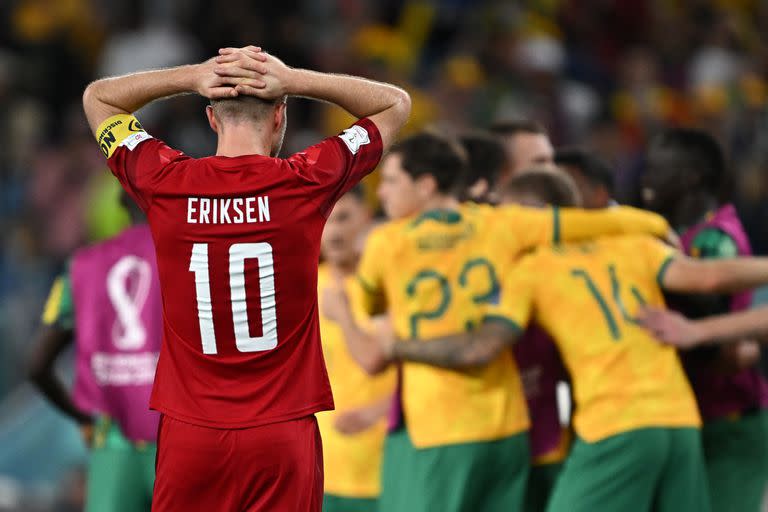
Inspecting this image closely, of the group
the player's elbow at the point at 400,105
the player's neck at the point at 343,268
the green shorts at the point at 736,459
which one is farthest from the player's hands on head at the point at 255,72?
the player's neck at the point at 343,268

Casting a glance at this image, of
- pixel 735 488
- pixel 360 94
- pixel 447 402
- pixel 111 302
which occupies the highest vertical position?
pixel 360 94

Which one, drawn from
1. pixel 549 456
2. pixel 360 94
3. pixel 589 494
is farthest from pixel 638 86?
pixel 360 94

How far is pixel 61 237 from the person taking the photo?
1181 cm

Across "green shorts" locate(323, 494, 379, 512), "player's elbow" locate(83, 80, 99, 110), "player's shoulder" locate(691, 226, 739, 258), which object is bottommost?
"green shorts" locate(323, 494, 379, 512)

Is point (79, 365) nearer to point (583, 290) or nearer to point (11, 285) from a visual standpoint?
point (583, 290)

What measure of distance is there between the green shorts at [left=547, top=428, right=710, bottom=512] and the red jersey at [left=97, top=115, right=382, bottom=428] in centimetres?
A: 162

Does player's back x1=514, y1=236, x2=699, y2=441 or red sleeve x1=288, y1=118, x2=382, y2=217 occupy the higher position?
red sleeve x1=288, y1=118, x2=382, y2=217

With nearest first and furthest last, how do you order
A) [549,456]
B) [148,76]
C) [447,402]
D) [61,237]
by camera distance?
[148,76]
[447,402]
[549,456]
[61,237]

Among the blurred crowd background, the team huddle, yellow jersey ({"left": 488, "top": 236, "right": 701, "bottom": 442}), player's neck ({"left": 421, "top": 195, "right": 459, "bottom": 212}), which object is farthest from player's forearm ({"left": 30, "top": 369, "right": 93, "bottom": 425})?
the blurred crowd background

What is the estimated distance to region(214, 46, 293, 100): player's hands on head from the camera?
4.03 meters

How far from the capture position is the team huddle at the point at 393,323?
13.1 feet

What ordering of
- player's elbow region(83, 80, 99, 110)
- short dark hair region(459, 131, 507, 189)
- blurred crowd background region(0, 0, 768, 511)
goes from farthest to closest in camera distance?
1. blurred crowd background region(0, 0, 768, 511)
2. short dark hair region(459, 131, 507, 189)
3. player's elbow region(83, 80, 99, 110)

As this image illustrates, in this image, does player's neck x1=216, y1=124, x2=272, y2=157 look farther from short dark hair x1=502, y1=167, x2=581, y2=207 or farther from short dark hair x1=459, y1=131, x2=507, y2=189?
short dark hair x1=459, y1=131, x2=507, y2=189

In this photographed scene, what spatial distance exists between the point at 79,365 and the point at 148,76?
238cm
